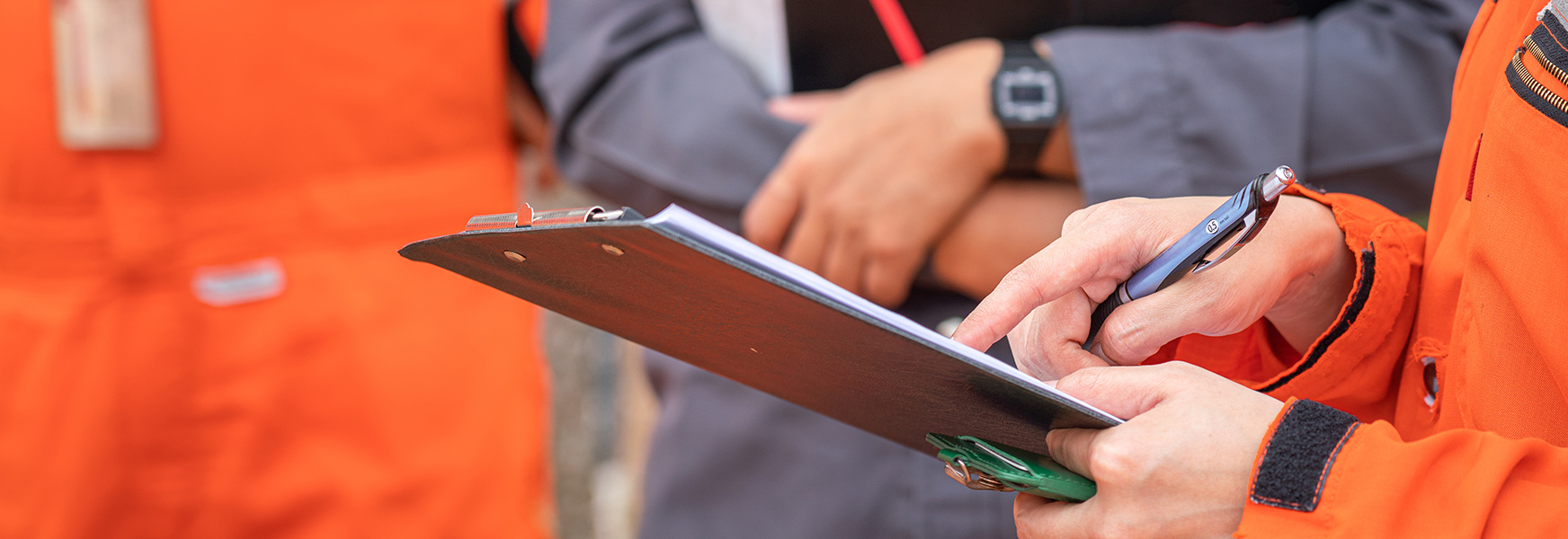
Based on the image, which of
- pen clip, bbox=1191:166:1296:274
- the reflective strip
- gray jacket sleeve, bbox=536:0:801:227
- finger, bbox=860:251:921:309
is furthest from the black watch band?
the reflective strip

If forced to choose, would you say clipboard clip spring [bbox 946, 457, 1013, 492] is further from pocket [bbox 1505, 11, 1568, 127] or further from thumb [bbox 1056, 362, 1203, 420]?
pocket [bbox 1505, 11, 1568, 127]

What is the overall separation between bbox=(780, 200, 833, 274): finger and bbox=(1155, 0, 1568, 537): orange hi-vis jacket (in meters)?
0.40

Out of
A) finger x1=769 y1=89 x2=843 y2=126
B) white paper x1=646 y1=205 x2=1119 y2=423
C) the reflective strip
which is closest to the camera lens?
A: white paper x1=646 y1=205 x2=1119 y2=423

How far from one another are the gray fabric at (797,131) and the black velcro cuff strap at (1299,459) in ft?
0.61

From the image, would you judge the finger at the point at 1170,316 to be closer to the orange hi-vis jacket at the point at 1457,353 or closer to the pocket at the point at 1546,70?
the orange hi-vis jacket at the point at 1457,353

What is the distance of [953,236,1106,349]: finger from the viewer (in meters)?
0.45

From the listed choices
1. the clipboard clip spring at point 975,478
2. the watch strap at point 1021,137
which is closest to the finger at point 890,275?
the watch strap at point 1021,137

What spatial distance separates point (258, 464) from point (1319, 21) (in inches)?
44.7

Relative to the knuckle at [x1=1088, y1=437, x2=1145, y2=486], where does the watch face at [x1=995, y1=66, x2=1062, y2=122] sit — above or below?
above

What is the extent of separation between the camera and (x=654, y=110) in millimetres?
957

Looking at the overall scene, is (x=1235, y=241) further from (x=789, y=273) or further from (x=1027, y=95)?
(x=1027, y=95)

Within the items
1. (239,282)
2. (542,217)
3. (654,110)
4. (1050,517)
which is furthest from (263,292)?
(1050,517)

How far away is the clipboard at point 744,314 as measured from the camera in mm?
354

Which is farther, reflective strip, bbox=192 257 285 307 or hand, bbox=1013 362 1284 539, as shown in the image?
reflective strip, bbox=192 257 285 307
